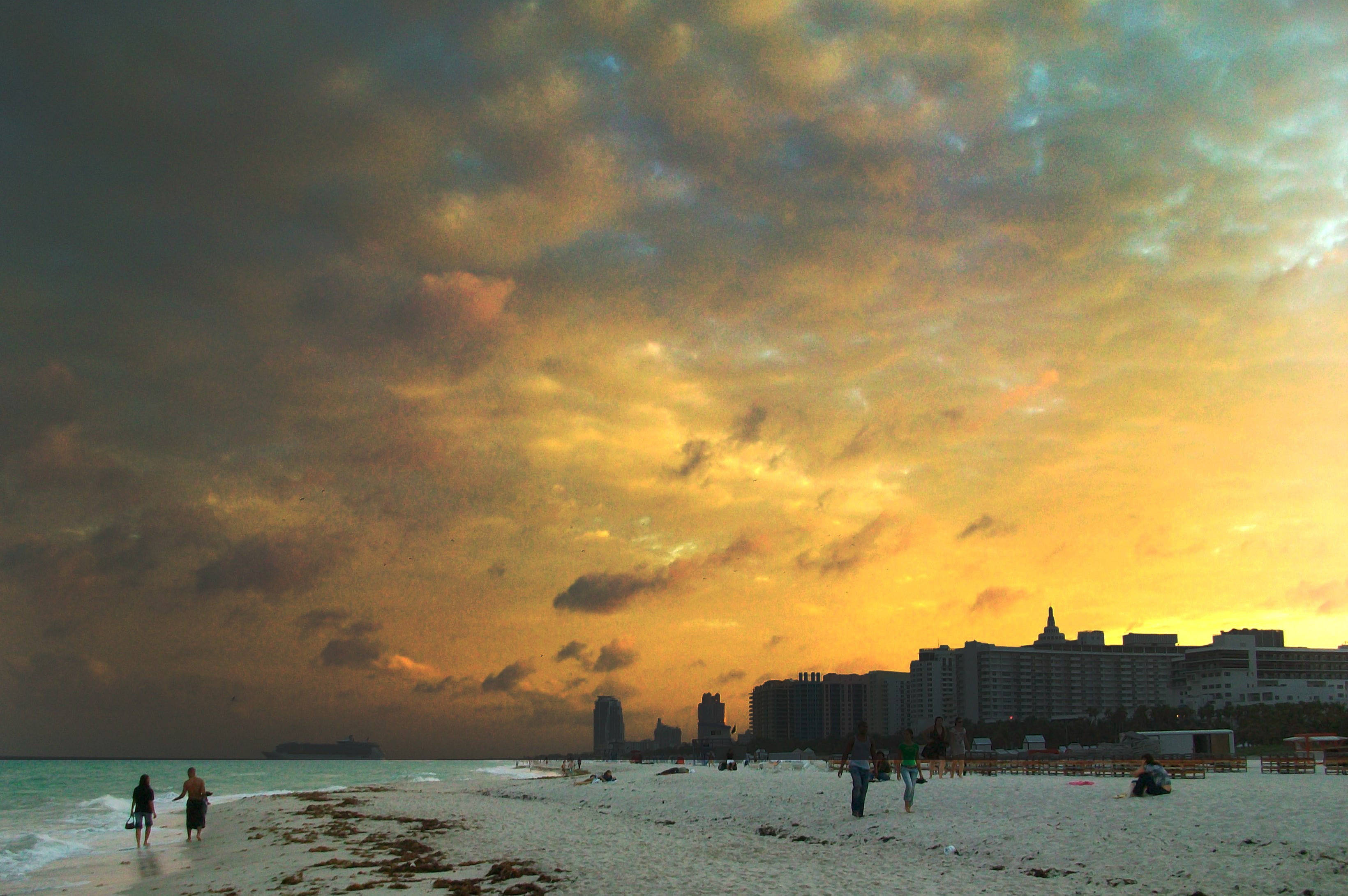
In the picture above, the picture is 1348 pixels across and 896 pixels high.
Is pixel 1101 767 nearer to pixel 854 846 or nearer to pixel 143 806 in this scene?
pixel 854 846

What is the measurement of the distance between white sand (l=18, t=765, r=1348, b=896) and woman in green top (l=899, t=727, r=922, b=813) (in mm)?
412

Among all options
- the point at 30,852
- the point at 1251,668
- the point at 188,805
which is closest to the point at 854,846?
the point at 188,805

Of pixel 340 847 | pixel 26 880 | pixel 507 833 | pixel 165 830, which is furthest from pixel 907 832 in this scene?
pixel 165 830

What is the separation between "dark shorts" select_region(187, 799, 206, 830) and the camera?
2791 centimetres

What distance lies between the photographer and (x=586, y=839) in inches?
936

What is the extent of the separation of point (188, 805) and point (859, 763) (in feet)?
70.6

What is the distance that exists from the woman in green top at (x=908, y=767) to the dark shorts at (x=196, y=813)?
21421 mm

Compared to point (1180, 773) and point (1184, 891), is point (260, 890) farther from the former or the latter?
point (1180, 773)

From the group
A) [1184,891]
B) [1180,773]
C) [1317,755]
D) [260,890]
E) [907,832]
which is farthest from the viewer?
[1317,755]

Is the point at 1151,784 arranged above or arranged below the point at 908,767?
below

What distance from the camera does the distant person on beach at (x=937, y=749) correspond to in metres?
33.9

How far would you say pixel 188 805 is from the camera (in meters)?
28.5

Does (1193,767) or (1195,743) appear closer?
(1193,767)

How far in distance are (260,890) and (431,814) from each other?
20079 mm
